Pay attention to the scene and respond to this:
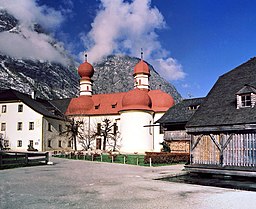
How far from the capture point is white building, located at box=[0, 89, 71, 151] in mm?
46312

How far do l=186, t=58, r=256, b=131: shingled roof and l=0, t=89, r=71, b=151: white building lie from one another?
29.5 metres

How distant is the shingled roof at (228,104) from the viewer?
63.3 ft

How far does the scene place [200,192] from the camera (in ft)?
42.6

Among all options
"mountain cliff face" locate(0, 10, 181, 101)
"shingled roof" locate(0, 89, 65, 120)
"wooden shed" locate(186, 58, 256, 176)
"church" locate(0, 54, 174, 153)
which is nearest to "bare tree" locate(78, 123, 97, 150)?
"church" locate(0, 54, 174, 153)

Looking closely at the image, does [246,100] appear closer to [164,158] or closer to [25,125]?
[164,158]

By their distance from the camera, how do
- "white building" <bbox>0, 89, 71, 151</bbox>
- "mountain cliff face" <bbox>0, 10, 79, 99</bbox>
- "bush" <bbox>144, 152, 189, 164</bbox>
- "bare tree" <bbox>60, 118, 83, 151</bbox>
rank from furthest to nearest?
"mountain cliff face" <bbox>0, 10, 79, 99</bbox>, "bare tree" <bbox>60, 118, 83, 151</bbox>, "white building" <bbox>0, 89, 71, 151</bbox>, "bush" <bbox>144, 152, 189, 164</bbox>

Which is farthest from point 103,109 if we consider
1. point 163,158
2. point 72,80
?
point 72,80

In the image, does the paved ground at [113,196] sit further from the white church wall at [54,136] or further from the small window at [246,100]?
the white church wall at [54,136]

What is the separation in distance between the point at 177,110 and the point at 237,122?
60.0ft

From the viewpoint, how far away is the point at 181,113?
3606cm

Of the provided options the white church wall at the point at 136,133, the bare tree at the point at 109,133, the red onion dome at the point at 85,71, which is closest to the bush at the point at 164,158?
the white church wall at the point at 136,133

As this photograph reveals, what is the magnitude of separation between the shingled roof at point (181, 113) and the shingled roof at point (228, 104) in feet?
32.2

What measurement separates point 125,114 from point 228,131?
28.5 metres

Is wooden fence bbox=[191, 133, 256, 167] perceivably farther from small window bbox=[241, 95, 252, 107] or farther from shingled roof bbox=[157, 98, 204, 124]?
shingled roof bbox=[157, 98, 204, 124]
